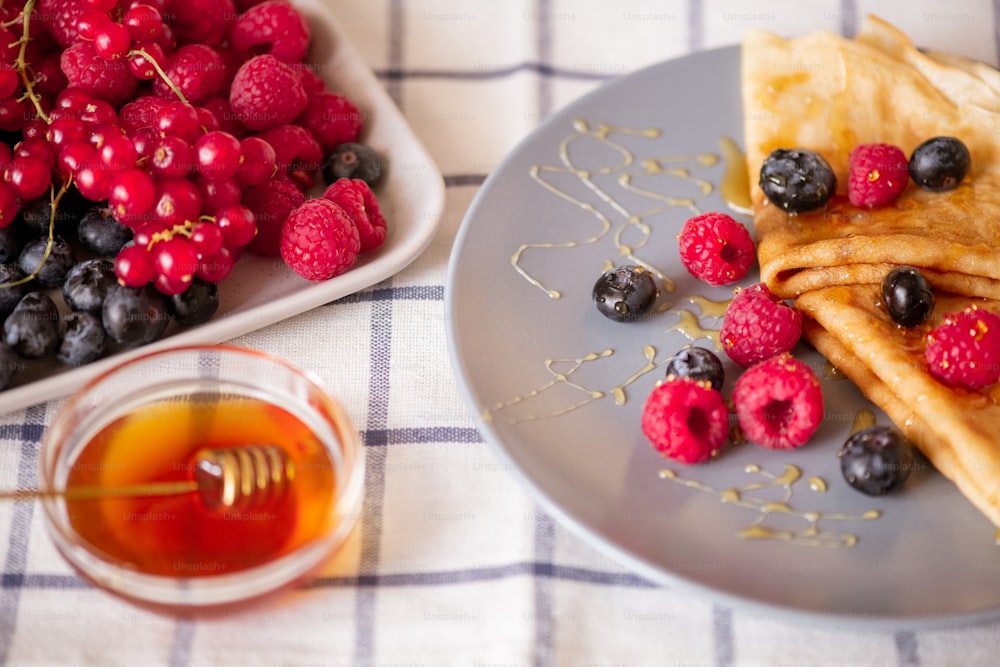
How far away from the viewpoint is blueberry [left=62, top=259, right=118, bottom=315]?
1.89 meters

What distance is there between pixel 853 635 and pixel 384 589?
0.79 metres

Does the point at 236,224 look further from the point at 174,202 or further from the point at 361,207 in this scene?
the point at 361,207

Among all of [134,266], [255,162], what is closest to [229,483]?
[134,266]

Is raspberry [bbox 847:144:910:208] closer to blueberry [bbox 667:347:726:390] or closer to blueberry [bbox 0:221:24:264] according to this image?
blueberry [bbox 667:347:726:390]

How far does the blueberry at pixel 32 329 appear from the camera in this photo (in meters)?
1.85

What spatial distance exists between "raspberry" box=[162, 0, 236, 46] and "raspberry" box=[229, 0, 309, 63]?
4 centimetres

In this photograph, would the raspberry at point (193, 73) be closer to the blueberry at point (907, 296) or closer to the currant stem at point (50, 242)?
the currant stem at point (50, 242)

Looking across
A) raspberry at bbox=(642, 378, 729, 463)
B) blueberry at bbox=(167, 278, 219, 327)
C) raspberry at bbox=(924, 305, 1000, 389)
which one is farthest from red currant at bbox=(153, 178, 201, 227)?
raspberry at bbox=(924, 305, 1000, 389)

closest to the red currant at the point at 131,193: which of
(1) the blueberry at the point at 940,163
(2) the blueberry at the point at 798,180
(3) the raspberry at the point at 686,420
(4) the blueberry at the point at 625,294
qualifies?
(4) the blueberry at the point at 625,294

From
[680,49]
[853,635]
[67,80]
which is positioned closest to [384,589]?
[853,635]

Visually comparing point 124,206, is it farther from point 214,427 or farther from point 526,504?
point 526,504

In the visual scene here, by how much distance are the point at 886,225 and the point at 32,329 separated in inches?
→ 67.5

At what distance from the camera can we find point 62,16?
6.83 feet

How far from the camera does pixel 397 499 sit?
5.98 ft
